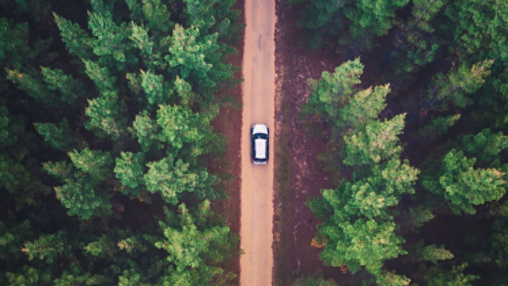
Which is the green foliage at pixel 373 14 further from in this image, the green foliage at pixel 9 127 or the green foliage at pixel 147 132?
the green foliage at pixel 9 127

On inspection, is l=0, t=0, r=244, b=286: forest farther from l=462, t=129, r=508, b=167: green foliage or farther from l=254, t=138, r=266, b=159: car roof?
l=462, t=129, r=508, b=167: green foliage

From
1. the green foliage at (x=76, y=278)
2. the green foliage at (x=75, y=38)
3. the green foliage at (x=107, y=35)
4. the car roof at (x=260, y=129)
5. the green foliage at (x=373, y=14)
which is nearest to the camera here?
the green foliage at (x=76, y=278)

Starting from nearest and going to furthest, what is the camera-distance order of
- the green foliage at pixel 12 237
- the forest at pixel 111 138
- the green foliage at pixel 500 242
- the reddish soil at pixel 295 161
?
the green foliage at pixel 12 237 → the forest at pixel 111 138 → the green foliage at pixel 500 242 → the reddish soil at pixel 295 161

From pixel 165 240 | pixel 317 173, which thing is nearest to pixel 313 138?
pixel 317 173

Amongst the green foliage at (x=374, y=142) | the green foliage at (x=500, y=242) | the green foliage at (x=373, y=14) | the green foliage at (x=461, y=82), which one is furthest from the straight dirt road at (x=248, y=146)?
the green foliage at (x=500, y=242)

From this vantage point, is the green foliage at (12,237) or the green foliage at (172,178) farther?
the green foliage at (172,178)

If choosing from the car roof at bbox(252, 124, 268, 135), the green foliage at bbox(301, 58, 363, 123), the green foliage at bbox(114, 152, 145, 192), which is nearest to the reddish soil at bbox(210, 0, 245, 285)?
the car roof at bbox(252, 124, 268, 135)

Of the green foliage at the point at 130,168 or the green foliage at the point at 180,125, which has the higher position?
the green foliage at the point at 180,125
